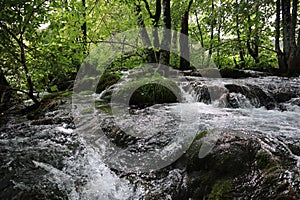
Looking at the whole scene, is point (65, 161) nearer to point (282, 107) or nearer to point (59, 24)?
point (59, 24)

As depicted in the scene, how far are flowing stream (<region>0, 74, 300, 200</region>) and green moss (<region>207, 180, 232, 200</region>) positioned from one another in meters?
0.50

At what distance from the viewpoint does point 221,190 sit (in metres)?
2.06

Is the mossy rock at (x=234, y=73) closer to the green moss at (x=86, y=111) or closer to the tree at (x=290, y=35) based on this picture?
the tree at (x=290, y=35)

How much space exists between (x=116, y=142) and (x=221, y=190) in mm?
2030

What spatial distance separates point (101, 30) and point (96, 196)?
16.2ft

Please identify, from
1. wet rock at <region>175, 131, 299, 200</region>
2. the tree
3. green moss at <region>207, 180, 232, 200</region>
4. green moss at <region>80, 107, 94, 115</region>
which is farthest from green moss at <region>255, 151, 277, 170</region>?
the tree

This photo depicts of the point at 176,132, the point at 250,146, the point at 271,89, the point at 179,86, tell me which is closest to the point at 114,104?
the point at 179,86

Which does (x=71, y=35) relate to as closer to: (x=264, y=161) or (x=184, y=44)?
(x=264, y=161)

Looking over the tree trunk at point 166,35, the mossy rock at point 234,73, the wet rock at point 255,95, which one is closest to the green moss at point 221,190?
the wet rock at point 255,95

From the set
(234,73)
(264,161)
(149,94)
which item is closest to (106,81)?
(149,94)

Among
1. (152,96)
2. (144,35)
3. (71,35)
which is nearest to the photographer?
(71,35)

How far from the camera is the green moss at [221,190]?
2.00m

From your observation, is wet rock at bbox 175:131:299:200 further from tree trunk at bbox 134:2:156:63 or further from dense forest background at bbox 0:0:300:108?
tree trunk at bbox 134:2:156:63

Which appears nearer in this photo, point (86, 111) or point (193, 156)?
point (193, 156)
